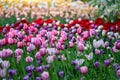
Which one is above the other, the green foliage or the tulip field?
the tulip field

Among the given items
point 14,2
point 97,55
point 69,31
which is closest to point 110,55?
point 97,55

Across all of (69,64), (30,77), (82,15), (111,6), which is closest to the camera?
(30,77)

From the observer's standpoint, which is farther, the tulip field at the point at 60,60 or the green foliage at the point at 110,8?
the green foliage at the point at 110,8

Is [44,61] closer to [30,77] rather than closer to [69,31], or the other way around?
[30,77]

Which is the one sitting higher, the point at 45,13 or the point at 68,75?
the point at 68,75

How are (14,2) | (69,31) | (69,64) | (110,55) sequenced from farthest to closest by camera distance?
(14,2), (69,31), (110,55), (69,64)

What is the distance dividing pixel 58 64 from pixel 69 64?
0.42ft

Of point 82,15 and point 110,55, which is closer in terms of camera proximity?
point 110,55

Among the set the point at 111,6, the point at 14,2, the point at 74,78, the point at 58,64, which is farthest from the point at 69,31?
the point at 14,2

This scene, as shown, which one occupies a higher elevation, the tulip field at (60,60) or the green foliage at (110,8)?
the tulip field at (60,60)

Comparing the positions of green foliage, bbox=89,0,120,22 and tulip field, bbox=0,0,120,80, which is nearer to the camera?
tulip field, bbox=0,0,120,80

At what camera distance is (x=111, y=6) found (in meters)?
6.88

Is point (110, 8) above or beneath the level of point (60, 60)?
beneath

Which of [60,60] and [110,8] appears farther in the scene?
[110,8]
